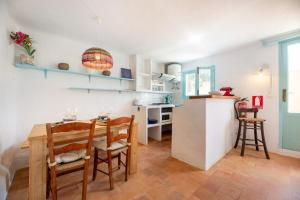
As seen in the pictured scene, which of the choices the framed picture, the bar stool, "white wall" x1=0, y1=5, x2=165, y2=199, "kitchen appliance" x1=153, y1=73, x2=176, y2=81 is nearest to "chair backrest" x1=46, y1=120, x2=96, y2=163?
"white wall" x1=0, y1=5, x2=165, y2=199

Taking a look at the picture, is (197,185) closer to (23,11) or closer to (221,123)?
(221,123)

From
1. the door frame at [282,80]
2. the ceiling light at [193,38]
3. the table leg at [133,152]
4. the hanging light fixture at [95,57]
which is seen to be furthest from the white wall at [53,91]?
the door frame at [282,80]

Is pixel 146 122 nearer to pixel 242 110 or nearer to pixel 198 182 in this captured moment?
pixel 198 182

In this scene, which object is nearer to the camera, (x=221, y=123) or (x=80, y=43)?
(x=221, y=123)

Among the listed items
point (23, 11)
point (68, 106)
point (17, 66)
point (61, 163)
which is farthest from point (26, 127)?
point (23, 11)

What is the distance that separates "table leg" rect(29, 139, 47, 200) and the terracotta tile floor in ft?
0.87

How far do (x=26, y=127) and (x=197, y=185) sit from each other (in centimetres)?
290

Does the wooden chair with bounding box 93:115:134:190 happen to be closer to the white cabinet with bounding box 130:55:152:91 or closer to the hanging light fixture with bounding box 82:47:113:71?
the hanging light fixture with bounding box 82:47:113:71

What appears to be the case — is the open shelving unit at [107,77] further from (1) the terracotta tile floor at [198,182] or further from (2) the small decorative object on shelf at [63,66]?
(1) the terracotta tile floor at [198,182]

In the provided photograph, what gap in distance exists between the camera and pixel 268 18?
2139mm

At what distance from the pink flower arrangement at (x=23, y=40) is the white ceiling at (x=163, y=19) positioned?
0.27 m

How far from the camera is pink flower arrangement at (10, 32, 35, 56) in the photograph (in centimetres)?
207

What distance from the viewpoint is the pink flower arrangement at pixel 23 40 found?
2.07m

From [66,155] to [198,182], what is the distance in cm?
170
